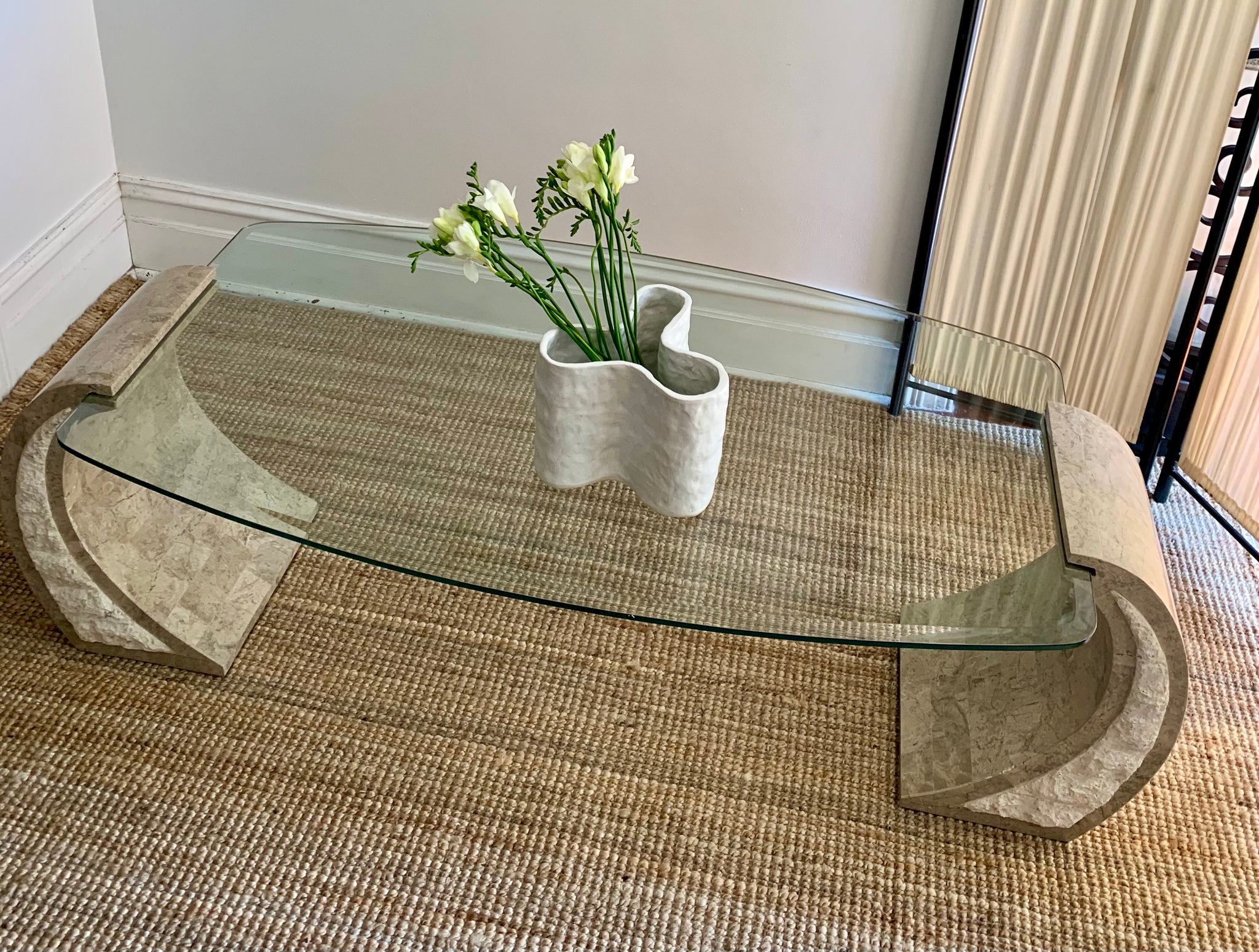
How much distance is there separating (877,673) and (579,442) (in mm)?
748

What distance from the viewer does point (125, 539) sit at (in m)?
1.72

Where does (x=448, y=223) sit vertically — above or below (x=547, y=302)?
above

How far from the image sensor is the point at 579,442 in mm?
1431

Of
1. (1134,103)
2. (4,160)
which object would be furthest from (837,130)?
(4,160)

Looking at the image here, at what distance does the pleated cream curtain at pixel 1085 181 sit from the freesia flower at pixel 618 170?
600mm

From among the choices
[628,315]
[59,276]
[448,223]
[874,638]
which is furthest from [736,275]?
[59,276]

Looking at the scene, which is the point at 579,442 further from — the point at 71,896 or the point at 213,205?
the point at 213,205

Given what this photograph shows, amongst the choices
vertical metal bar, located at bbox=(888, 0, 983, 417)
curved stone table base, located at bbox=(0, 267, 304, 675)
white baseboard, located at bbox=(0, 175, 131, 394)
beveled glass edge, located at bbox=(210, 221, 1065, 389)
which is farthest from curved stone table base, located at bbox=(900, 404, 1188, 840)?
white baseboard, located at bbox=(0, 175, 131, 394)

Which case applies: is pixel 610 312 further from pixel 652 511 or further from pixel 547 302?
pixel 652 511

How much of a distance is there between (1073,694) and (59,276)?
221cm

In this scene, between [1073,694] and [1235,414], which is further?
[1235,414]

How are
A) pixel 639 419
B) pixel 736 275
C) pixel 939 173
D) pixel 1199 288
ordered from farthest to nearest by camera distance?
pixel 939 173, pixel 1199 288, pixel 736 275, pixel 639 419

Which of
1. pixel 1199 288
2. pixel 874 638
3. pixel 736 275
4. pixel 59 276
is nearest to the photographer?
pixel 874 638

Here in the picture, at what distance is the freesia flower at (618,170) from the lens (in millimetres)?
1335
